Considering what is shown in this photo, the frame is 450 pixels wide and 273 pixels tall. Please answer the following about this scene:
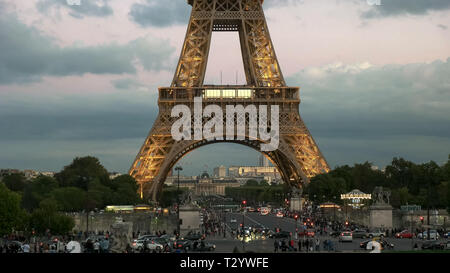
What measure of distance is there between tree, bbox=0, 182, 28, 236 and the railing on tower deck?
102ft

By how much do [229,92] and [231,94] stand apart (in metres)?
0.35

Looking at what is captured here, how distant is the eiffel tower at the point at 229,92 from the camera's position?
81250 millimetres

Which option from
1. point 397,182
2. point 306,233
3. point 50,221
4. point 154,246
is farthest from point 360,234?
point 397,182

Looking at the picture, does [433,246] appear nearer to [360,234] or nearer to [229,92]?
[360,234]

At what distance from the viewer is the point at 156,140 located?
81375mm

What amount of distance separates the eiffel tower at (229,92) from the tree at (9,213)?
1135 inches

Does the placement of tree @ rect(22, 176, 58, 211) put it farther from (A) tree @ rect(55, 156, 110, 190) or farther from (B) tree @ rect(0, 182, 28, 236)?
(B) tree @ rect(0, 182, 28, 236)

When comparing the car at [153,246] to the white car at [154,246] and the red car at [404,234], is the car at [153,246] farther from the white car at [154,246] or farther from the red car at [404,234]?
the red car at [404,234]

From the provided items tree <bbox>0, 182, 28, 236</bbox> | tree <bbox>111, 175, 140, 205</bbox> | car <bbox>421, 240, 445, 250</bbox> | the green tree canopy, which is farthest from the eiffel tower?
car <bbox>421, 240, 445, 250</bbox>

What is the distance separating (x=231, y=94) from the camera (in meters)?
83.4

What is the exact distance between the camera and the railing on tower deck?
3209 inches
